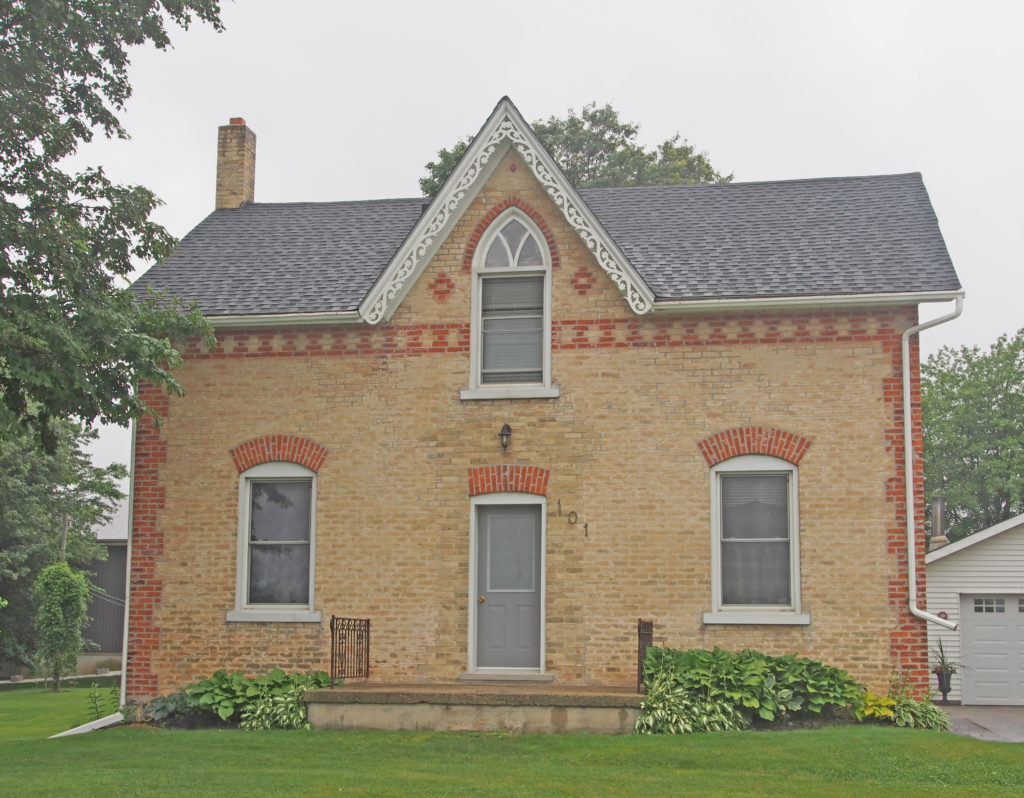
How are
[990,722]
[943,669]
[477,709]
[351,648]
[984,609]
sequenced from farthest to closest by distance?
[984,609] → [943,669] → [990,722] → [351,648] → [477,709]

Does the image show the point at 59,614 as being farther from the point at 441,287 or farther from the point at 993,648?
the point at 993,648

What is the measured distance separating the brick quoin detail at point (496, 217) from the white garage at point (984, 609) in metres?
12.9

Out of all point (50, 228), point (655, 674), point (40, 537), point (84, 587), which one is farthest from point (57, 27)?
point (40, 537)

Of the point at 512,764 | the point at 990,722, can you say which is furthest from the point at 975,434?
the point at 512,764

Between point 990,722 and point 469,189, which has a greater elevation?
point 469,189

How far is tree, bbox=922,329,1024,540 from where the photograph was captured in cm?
4912

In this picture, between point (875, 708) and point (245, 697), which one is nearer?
point (875, 708)

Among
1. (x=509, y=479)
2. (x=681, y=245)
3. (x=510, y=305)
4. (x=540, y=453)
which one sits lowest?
→ (x=509, y=479)

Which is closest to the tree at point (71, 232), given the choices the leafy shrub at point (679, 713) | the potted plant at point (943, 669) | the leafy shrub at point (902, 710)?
the leafy shrub at point (679, 713)

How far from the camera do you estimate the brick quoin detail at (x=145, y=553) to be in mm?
15523

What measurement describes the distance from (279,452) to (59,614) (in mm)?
17203

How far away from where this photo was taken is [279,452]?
1559cm

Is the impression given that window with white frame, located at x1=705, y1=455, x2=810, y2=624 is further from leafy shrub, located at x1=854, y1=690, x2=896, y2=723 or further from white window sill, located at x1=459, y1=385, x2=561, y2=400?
white window sill, located at x1=459, y1=385, x2=561, y2=400

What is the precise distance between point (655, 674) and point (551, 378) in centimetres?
396
